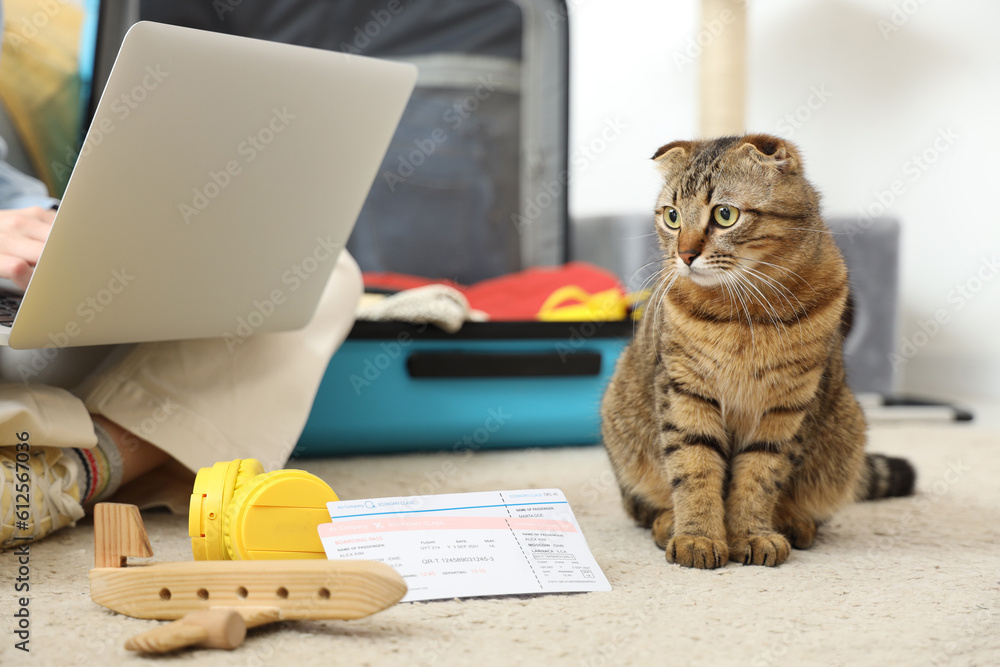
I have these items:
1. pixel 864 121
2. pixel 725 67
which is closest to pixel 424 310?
pixel 725 67

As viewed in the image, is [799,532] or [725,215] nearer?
[725,215]

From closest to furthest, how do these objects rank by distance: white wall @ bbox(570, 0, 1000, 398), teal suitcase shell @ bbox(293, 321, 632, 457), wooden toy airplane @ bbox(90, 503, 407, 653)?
wooden toy airplane @ bbox(90, 503, 407, 653) → teal suitcase shell @ bbox(293, 321, 632, 457) → white wall @ bbox(570, 0, 1000, 398)

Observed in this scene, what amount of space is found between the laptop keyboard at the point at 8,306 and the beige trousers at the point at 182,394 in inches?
3.3

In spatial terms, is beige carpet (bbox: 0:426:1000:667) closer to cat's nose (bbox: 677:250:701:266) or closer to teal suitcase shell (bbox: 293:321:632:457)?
cat's nose (bbox: 677:250:701:266)

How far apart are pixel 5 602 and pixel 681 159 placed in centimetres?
87

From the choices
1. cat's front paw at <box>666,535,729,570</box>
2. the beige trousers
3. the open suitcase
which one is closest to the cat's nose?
cat's front paw at <box>666,535,729,570</box>

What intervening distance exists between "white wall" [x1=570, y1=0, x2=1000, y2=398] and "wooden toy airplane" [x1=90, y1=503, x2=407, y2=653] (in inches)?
88.7

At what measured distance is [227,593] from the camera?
0.68m

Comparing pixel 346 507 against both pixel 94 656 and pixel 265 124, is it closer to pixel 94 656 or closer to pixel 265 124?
pixel 94 656

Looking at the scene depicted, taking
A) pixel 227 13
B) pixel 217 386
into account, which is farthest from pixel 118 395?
pixel 227 13

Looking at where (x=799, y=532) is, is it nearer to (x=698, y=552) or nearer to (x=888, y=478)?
(x=698, y=552)

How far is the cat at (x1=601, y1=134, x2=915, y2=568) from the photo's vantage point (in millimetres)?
907

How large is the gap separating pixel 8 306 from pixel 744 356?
0.89 m

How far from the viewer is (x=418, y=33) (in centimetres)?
241
